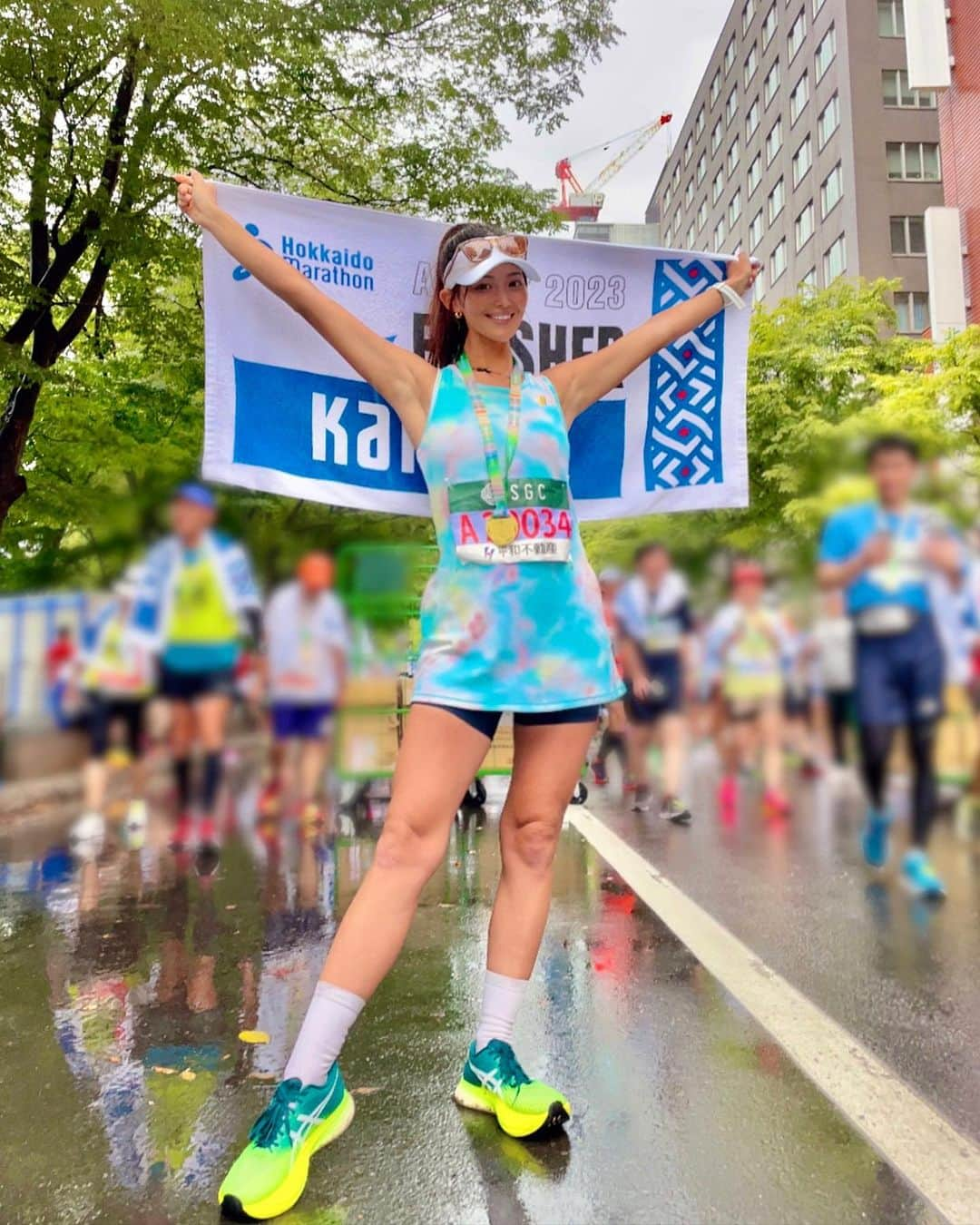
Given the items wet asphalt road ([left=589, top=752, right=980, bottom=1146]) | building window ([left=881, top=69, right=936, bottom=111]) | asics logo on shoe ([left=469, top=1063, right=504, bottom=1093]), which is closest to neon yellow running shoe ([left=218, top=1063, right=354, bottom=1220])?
asics logo on shoe ([left=469, top=1063, right=504, bottom=1093])

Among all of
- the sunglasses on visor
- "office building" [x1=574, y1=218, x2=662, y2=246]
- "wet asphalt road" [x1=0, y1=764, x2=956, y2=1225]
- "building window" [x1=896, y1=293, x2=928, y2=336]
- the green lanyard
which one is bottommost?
"wet asphalt road" [x1=0, y1=764, x2=956, y2=1225]

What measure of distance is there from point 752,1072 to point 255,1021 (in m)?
1.42

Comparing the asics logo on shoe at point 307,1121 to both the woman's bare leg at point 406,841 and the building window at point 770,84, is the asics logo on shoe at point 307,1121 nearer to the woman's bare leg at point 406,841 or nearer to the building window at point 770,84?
the woman's bare leg at point 406,841

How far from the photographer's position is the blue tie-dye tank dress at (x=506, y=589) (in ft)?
6.94

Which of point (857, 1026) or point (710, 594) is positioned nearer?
point (710, 594)

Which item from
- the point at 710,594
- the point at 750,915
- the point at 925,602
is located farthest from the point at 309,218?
the point at 750,915

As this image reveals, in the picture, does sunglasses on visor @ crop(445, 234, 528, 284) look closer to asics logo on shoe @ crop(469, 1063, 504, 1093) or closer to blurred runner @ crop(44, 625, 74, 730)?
blurred runner @ crop(44, 625, 74, 730)

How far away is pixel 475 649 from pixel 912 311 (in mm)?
39003

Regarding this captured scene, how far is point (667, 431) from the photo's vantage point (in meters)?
2.88

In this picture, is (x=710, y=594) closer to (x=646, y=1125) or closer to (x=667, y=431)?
(x=667, y=431)

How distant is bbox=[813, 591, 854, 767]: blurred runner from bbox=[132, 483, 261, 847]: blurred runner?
125 cm

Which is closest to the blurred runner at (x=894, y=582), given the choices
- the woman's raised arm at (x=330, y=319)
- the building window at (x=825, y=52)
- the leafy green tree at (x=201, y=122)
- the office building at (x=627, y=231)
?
the woman's raised arm at (x=330, y=319)

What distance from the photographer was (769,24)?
42.2 m

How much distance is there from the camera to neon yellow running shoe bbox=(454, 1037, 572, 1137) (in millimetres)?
2283
